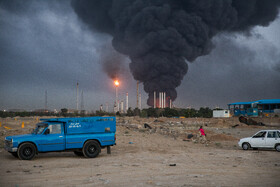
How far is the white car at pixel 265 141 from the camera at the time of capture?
17.5 metres

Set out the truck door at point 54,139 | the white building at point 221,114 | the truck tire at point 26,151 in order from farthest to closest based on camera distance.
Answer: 1. the white building at point 221,114
2. the truck door at point 54,139
3. the truck tire at point 26,151

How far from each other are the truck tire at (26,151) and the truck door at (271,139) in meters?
14.1

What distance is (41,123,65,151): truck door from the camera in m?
13.4

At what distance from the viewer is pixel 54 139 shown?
1349 centimetres

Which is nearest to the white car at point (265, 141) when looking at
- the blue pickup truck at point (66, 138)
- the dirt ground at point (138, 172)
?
the dirt ground at point (138, 172)

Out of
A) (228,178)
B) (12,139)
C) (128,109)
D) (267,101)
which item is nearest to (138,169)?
(228,178)

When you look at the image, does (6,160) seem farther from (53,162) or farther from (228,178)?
(228,178)

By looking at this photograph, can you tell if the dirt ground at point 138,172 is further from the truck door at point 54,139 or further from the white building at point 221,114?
the white building at point 221,114

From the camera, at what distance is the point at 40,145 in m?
13.2

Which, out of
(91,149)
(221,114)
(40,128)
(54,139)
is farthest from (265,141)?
(221,114)

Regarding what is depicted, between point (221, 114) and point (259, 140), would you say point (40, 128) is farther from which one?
point (221, 114)

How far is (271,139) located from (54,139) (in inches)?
525

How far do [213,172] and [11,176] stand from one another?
739 centimetres

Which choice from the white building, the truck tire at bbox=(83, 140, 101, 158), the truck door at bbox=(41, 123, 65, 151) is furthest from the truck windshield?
the white building
